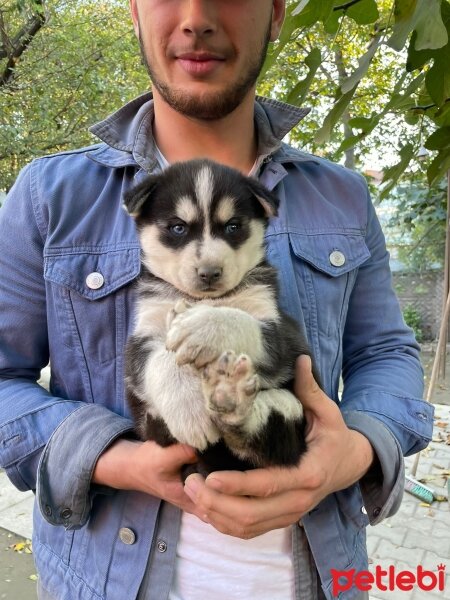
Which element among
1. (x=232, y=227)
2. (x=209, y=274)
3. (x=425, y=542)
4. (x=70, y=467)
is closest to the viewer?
(x=70, y=467)

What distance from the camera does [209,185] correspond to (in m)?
1.97

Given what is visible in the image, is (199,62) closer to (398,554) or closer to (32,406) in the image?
A: (32,406)

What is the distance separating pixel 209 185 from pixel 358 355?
930 millimetres

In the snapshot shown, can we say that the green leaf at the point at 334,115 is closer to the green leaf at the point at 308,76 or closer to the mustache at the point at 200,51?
the green leaf at the point at 308,76

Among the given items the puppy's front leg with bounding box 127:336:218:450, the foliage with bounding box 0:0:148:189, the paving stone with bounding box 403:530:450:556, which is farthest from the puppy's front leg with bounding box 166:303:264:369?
the foliage with bounding box 0:0:148:189

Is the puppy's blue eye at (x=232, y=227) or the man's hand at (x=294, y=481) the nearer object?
the man's hand at (x=294, y=481)

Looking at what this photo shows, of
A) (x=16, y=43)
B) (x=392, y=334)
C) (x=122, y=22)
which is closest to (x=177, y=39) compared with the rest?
(x=392, y=334)

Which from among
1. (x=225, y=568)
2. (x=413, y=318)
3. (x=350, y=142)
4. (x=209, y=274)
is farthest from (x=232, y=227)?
(x=413, y=318)

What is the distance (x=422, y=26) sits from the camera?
1.07m

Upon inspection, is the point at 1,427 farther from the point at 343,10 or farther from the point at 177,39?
the point at 343,10

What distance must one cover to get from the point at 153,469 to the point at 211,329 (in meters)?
0.45

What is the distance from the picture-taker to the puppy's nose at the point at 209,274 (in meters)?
1.79

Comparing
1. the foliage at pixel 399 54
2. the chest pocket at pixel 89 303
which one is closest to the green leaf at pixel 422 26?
the foliage at pixel 399 54

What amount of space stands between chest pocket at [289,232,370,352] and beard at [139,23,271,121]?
543mm
